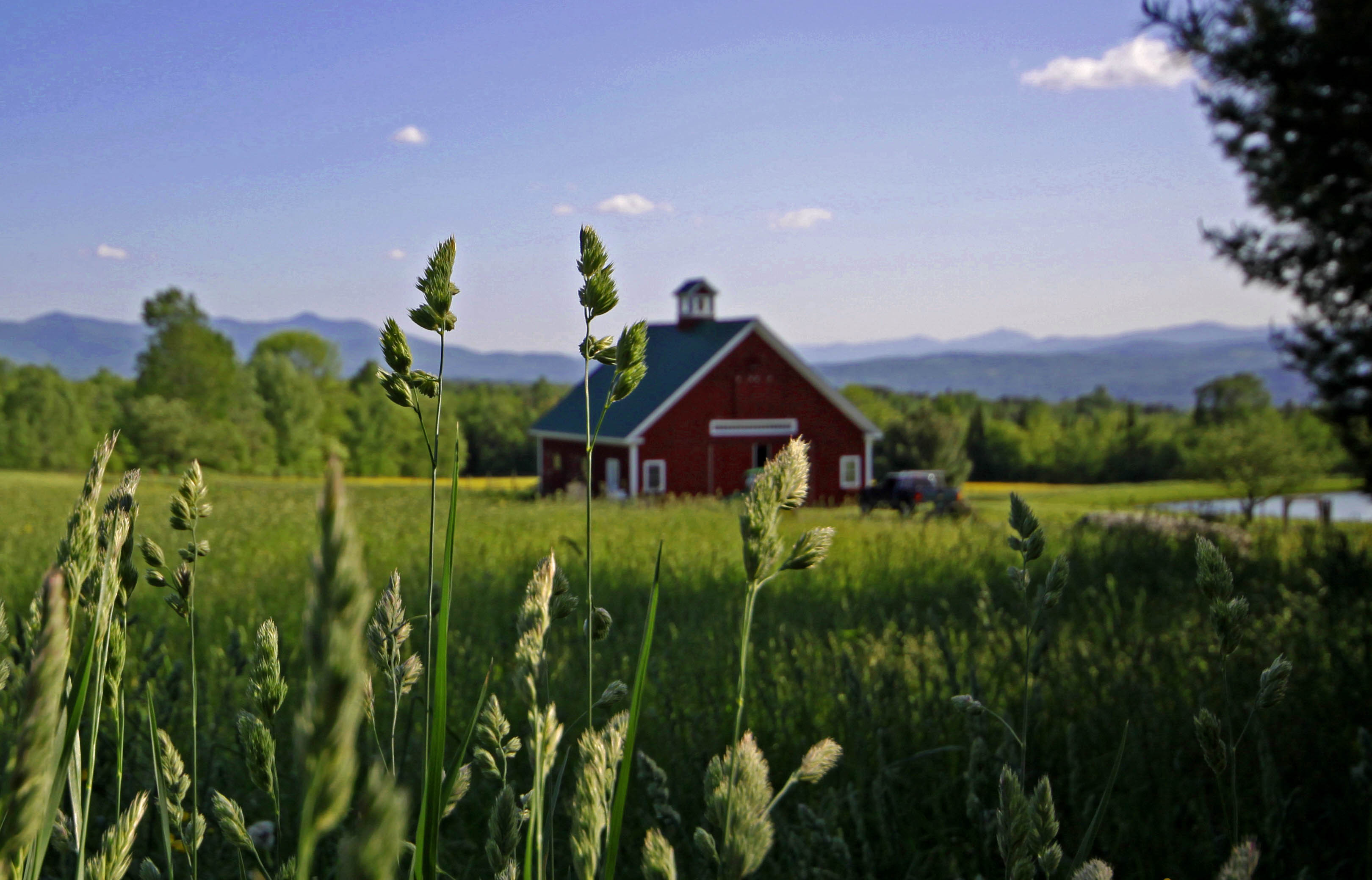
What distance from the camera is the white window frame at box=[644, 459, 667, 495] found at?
28062mm

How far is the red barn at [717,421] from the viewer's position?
92.2ft

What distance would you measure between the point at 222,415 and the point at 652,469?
108 feet

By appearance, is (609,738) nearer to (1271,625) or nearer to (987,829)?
(987,829)

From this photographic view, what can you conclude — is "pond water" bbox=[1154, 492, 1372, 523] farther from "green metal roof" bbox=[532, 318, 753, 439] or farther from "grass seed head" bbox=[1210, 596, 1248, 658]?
"grass seed head" bbox=[1210, 596, 1248, 658]

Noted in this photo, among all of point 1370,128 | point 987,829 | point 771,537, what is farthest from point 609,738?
point 1370,128

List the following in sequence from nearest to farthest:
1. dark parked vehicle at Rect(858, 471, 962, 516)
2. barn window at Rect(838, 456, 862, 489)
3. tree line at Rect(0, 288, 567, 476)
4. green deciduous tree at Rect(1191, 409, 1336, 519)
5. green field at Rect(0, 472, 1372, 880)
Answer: green field at Rect(0, 472, 1372, 880)
dark parked vehicle at Rect(858, 471, 962, 516)
barn window at Rect(838, 456, 862, 489)
green deciduous tree at Rect(1191, 409, 1336, 519)
tree line at Rect(0, 288, 567, 476)

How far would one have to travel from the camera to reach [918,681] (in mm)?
A: 4301

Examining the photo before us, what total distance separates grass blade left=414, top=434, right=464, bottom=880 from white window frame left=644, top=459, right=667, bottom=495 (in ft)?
88.6

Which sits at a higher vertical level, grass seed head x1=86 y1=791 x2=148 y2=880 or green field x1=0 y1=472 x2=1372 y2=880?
grass seed head x1=86 y1=791 x2=148 y2=880

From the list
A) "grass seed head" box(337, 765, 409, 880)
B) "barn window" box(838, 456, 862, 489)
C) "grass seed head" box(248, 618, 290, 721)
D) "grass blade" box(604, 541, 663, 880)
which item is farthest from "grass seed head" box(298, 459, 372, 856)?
"barn window" box(838, 456, 862, 489)

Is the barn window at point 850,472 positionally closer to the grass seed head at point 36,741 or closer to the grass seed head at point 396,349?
the grass seed head at point 396,349

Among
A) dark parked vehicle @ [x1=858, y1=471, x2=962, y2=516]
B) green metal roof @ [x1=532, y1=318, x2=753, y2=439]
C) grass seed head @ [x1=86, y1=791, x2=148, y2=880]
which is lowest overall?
dark parked vehicle @ [x1=858, y1=471, x2=962, y2=516]

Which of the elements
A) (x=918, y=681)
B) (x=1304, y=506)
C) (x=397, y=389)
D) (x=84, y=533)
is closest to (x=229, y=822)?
(x=84, y=533)

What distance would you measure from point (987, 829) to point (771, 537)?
1102 millimetres
